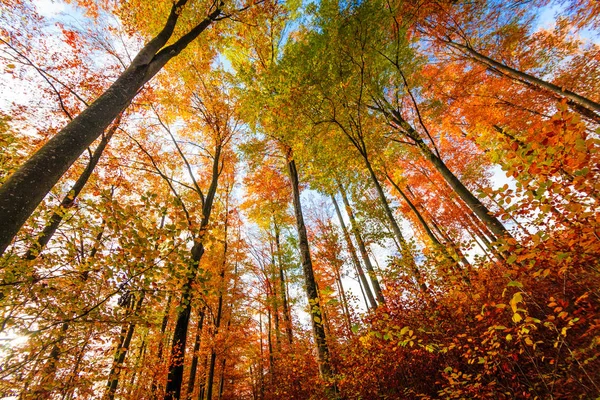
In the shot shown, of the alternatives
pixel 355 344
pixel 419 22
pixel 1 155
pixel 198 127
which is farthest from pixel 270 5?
pixel 355 344

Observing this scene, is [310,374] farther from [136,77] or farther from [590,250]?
[136,77]

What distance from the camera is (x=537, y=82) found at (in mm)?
7566

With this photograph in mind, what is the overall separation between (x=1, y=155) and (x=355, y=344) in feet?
26.5

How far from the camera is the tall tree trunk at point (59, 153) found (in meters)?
1.71

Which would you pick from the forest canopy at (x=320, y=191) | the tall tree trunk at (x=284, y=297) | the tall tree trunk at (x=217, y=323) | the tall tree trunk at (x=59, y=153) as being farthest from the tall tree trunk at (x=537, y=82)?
the tall tree trunk at (x=217, y=323)

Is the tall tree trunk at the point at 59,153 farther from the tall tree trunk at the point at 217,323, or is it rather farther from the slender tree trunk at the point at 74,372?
the tall tree trunk at the point at 217,323

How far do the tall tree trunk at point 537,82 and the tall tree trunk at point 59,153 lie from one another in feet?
34.0

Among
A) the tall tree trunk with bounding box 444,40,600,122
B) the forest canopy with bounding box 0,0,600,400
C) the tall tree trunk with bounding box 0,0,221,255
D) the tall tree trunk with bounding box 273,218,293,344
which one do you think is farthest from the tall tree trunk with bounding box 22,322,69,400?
the tall tree trunk with bounding box 444,40,600,122

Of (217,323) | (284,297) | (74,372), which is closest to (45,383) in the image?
(74,372)

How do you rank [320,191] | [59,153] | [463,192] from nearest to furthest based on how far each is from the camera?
[59,153], [463,192], [320,191]

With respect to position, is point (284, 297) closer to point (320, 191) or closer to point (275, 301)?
point (275, 301)

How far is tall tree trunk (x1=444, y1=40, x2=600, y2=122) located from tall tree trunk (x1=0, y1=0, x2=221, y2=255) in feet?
34.0

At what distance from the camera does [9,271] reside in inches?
111

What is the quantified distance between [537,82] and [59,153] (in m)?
12.1
